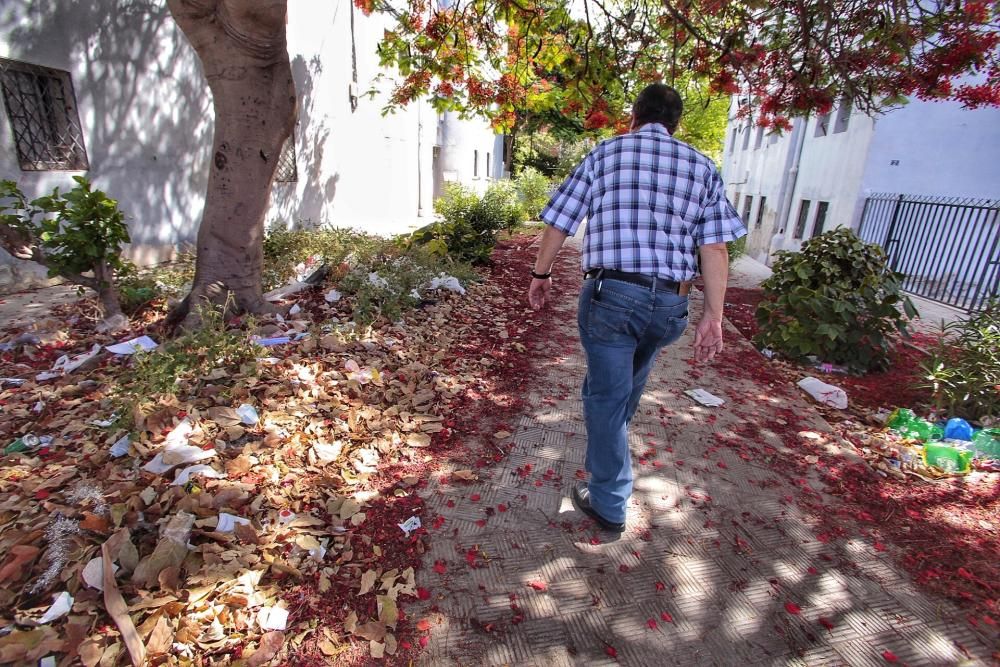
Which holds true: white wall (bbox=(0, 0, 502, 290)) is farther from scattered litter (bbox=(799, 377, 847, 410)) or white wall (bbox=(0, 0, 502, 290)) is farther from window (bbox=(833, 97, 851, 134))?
window (bbox=(833, 97, 851, 134))

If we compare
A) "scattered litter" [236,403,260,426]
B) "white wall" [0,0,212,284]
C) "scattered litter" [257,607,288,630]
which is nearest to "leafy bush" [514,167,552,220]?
"white wall" [0,0,212,284]

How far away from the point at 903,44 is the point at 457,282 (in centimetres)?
471

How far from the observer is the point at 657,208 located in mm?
2246

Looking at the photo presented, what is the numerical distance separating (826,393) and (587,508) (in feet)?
9.56

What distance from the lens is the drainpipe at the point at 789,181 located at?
12.4 m

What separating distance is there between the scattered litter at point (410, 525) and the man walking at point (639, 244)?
97 cm

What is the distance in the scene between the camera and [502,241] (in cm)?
1216

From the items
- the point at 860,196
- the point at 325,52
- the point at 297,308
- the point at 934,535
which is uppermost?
the point at 325,52

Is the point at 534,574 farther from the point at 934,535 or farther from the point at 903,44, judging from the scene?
the point at 903,44

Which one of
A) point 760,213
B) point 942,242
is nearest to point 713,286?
point 942,242

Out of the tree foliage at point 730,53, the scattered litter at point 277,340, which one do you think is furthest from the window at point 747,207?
the scattered litter at point 277,340

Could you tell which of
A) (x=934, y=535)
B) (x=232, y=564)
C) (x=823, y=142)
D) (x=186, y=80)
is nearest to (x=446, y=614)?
(x=232, y=564)

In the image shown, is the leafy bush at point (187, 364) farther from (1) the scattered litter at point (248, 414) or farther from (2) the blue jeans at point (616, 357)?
(2) the blue jeans at point (616, 357)

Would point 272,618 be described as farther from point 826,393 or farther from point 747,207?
point 747,207
